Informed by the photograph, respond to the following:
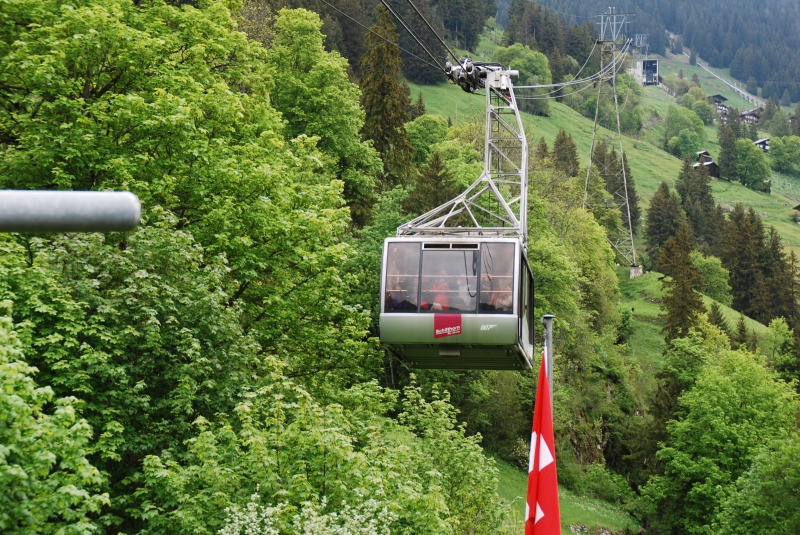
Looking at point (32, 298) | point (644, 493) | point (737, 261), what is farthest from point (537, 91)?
point (32, 298)

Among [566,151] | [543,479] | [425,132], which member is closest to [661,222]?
[566,151]

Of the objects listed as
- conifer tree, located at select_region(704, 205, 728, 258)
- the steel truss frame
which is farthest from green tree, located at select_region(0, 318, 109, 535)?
conifer tree, located at select_region(704, 205, 728, 258)

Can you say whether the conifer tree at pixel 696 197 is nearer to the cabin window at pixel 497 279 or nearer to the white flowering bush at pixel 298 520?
the cabin window at pixel 497 279

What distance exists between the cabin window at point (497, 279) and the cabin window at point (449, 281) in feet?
0.58

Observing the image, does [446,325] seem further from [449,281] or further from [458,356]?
[458,356]

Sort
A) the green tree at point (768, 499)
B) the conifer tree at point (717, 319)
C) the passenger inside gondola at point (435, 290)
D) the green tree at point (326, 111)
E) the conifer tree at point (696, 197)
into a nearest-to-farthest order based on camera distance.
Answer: the passenger inside gondola at point (435, 290) → the green tree at point (768, 499) → the green tree at point (326, 111) → the conifer tree at point (717, 319) → the conifer tree at point (696, 197)

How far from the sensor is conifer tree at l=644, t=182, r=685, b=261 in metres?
137

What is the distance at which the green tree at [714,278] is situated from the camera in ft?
373

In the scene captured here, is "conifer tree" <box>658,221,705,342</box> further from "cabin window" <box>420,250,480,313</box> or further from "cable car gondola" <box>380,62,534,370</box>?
"cabin window" <box>420,250,480,313</box>

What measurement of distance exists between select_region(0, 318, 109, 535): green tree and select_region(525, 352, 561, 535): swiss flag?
21.7 feet

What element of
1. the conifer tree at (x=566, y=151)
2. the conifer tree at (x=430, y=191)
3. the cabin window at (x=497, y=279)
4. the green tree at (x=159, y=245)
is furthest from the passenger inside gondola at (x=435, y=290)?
the conifer tree at (x=566, y=151)

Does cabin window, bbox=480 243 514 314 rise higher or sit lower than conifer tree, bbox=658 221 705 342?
higher

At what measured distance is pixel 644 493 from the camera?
51.2 m

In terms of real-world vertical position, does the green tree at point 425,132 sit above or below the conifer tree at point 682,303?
above
